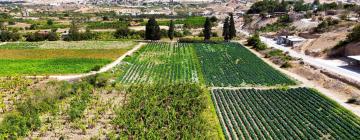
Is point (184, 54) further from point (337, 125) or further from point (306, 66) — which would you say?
point (337, 125)

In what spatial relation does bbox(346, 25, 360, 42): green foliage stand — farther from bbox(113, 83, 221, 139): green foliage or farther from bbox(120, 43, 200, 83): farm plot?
bbox(113, 83, 221, 139): green foliage

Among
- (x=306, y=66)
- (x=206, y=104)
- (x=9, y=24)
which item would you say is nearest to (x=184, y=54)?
(x=306, y=66)

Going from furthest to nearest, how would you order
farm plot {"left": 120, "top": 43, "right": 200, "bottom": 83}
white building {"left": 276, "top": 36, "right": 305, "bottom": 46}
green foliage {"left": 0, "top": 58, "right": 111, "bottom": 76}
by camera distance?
1. white building {"left": 276, "top": 36, "right": 305, "bottom": 46}
2. green foliage {"left": 0, "top": 58, "right": 111, "bottom": 76}
3. farm plot {"left": 120, "top": 43, "right": 200, "bottom": 83}

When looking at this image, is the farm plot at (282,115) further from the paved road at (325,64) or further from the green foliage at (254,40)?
the green foliage at (254,40)

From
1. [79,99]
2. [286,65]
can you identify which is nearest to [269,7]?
[286,65]

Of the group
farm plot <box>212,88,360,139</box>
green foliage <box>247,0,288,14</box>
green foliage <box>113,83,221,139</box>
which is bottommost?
farm plot <box>212,88,360,139</box>

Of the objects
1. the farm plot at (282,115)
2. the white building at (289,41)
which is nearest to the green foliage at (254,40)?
the white building at (289,41)

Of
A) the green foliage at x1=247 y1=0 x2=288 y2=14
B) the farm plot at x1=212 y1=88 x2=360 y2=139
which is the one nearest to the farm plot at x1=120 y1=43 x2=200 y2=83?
the farm plot at x1=212 y1=88 x2=360 y2=139
